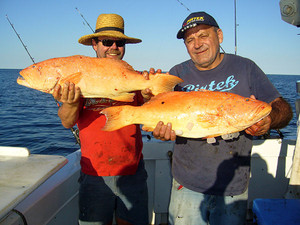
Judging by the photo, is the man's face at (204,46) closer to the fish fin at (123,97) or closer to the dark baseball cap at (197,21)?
the dark baseball cap at (197,21)

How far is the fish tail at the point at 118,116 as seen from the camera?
245 cm

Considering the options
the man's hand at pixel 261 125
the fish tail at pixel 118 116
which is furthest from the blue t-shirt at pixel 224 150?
the fish tail at pixel 118 116

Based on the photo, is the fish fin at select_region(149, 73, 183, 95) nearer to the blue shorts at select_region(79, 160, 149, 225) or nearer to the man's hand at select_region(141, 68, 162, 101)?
the man's hand at select_region(141, 68, 162, 101)

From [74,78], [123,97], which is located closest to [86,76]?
[74,78]

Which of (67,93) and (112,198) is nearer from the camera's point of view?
(67,93)

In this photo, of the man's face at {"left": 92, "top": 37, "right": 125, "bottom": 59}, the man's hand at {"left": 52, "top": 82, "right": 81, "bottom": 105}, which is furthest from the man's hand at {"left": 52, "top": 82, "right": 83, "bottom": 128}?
the man's face at {"left": 92, "top": 37, "right": 125, "bottom": 59}

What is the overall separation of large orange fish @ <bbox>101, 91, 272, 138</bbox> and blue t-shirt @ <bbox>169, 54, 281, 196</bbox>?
1.15 feet

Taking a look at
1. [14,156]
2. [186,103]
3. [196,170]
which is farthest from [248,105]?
[14,156]

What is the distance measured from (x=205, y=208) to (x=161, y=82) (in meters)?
1.63

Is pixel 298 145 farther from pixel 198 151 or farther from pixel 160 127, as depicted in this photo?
pixel 160 127

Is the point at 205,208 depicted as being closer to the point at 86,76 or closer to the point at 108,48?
the point at 86,76

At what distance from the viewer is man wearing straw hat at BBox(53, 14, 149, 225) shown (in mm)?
2787

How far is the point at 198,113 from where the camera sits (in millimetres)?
2350

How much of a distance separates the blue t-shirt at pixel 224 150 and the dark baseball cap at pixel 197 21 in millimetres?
508
